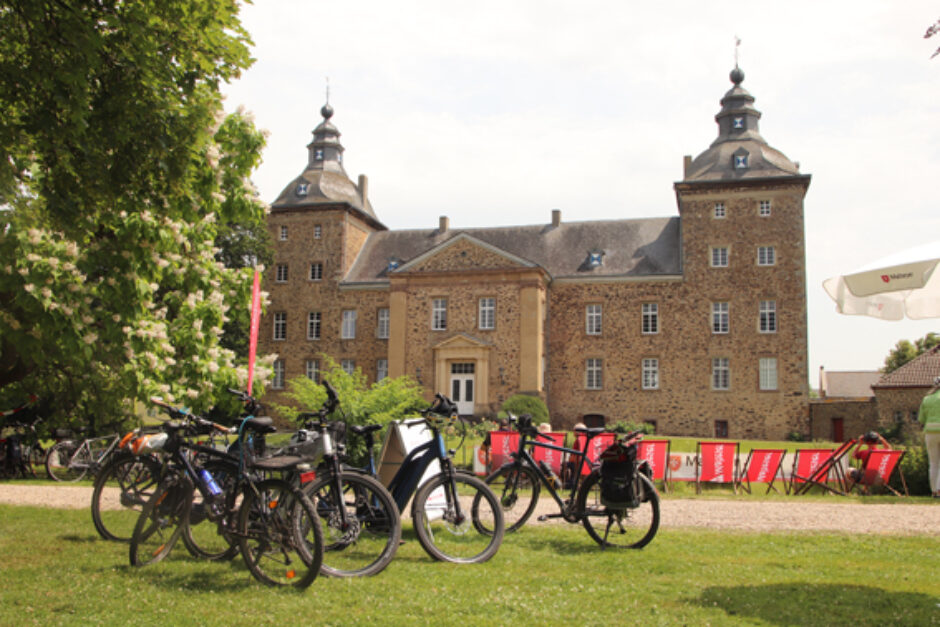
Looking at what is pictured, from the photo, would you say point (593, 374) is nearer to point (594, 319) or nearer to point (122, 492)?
point (594, 319)

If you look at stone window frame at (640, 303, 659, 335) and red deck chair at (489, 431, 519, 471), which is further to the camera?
stone window frame at (640, 303, 659, 335)

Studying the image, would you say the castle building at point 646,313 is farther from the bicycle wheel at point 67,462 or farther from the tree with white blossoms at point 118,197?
the bicycle wheel at point 67,462

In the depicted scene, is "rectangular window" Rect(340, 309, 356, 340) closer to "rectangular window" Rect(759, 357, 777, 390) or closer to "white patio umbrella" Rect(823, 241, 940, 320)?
"rectangular window" Rect(759, 357, 777, 390)

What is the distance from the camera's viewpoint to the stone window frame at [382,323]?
37969 mm

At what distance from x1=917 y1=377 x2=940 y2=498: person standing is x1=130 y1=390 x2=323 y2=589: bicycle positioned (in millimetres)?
9897

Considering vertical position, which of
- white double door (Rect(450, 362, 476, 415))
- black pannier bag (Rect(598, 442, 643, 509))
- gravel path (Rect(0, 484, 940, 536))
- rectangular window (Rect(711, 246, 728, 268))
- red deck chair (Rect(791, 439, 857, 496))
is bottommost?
gravel path (Rect(0, 484, 940, 536))

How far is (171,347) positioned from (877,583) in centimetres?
1058

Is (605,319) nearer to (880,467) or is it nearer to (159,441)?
(880,467)

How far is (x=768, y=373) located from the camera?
3297 cm

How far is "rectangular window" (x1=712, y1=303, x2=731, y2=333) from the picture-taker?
33.7 m

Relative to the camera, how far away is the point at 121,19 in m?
6.38

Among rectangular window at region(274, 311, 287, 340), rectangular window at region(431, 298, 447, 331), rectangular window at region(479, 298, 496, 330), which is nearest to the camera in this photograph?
rectangular window at region(479, 298, 496, 330)

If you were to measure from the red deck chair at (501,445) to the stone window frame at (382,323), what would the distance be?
25.1 metres

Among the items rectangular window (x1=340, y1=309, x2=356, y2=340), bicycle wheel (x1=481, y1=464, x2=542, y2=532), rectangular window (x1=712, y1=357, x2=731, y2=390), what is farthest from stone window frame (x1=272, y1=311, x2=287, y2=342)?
bicycle wheel (x1=481, y1=464, x2=542, y2=532)
